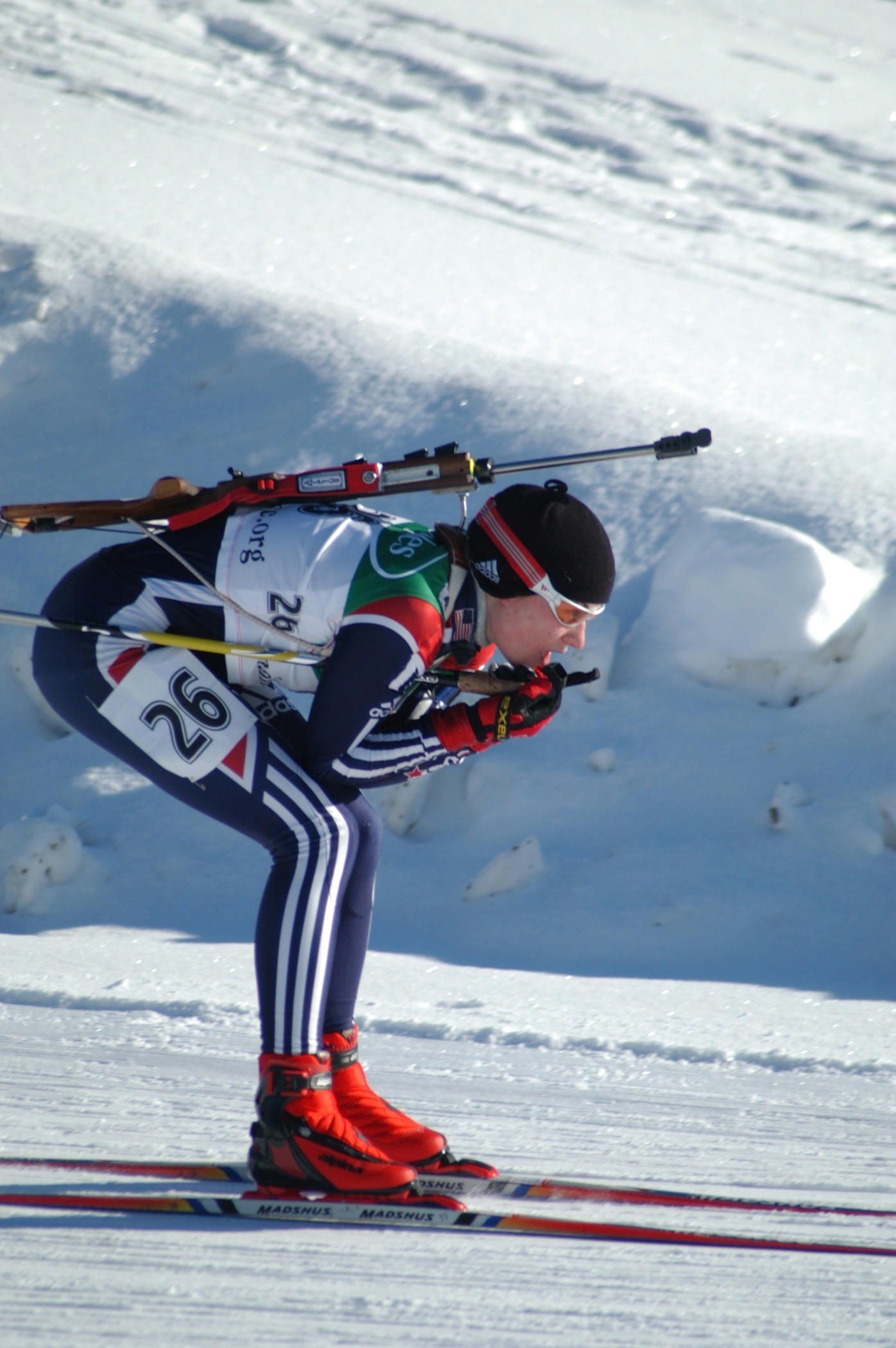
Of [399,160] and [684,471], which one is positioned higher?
[399,160]

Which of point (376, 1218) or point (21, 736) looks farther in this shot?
point (21, 736)

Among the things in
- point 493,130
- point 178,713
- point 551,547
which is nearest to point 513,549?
point 551,547

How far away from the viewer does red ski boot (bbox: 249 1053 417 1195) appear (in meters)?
2.12

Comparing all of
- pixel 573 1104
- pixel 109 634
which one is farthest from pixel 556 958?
pixel 109 634

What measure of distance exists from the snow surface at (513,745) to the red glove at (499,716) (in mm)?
861

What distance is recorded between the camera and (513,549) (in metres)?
2.15

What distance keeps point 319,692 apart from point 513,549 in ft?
1.39

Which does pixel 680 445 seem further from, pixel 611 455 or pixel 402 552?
pixel 402 552

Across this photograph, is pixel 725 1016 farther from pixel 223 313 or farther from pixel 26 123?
pixel 26 123

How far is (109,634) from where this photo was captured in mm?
2258

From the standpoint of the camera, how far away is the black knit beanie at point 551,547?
84.4 inches

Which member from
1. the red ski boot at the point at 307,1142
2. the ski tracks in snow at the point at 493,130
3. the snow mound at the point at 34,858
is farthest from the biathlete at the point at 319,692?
the ski tracks in snow at the point at 493,130

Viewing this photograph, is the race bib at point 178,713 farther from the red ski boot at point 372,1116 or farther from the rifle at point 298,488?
the red ski boot at point 372,1116

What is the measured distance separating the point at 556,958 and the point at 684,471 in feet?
7.98
